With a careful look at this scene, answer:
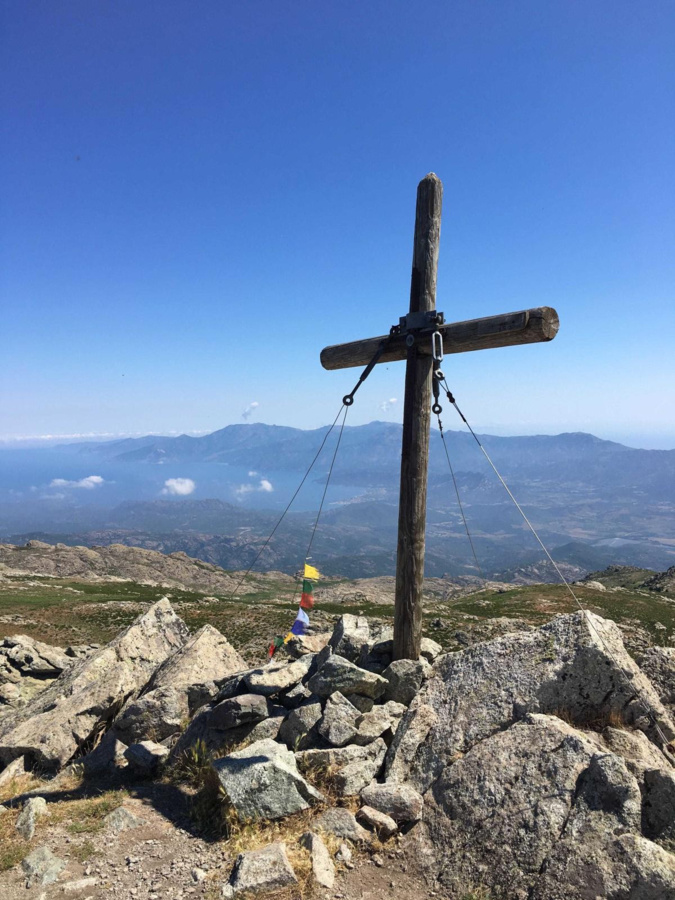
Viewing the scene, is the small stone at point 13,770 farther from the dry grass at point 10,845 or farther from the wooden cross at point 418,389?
the wooden cross at point 418,389

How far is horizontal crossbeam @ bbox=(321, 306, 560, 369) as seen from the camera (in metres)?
8.53

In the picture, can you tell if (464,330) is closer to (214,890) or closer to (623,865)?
(623,865)

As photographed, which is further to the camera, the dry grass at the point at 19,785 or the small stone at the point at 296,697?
the small stone at the point at 296,697

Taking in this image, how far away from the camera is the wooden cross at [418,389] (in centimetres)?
942

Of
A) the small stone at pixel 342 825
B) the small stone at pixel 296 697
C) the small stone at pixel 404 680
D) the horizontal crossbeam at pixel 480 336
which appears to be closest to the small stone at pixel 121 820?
the small stone at pixel 342 825

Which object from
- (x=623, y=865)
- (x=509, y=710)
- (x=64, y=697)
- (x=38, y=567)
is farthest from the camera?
(x=38, y=567)

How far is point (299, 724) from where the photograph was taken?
364 inches

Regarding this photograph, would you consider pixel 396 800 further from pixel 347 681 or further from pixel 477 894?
pixel 347 681

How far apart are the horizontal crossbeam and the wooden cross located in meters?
0.02

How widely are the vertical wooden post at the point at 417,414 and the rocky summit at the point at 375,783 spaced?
73.5 inches

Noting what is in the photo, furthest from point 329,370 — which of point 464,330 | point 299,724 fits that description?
point 299,724

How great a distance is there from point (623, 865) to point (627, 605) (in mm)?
67607

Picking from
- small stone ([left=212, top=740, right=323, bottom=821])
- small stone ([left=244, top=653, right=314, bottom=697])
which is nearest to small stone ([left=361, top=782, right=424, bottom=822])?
small stone ([left=212, top=740, right=323, bottom=821])

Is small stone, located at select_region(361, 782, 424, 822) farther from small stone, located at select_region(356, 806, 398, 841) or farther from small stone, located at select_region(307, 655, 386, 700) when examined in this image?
small stone, located at select_region(307, 655, 386, 700)
